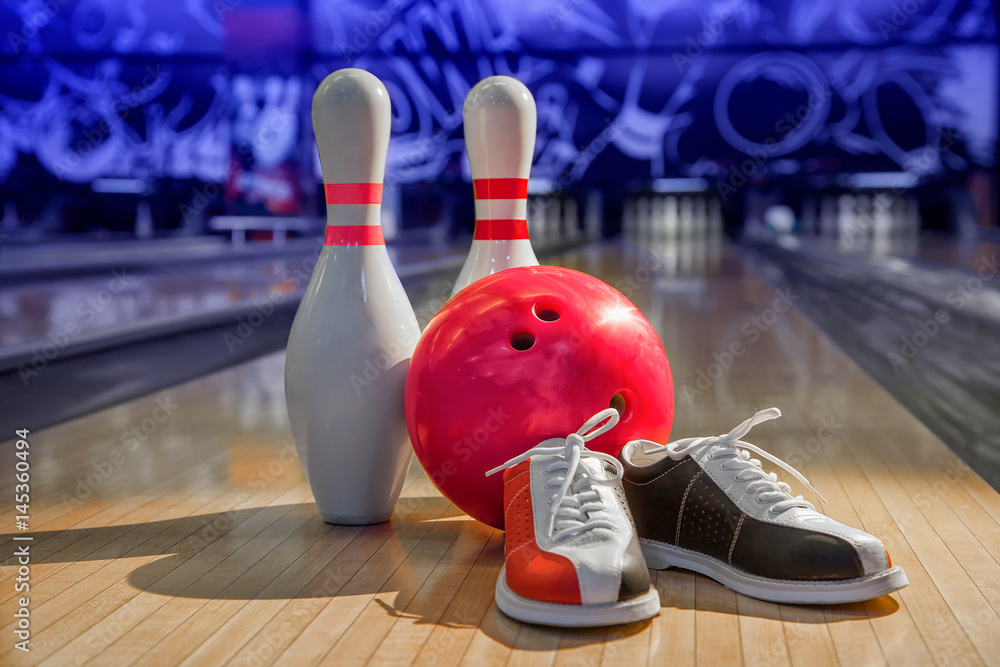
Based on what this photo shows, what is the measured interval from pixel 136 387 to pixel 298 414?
1.02m

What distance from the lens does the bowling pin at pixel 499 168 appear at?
1.47 metres

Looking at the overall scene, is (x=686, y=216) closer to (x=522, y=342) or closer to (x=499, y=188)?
(x=499, y=188)

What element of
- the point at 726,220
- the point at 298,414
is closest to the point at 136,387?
the point at 298,414

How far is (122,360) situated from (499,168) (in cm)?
104

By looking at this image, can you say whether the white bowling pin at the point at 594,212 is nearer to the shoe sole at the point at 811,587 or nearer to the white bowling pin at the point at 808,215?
the white bowling pin at the point at 808,215

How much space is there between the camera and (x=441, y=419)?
1.13 m

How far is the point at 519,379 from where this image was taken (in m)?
1.10

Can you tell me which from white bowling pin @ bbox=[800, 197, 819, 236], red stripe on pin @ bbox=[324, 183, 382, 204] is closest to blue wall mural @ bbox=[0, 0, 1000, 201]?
white bowling pin @ bbox=[800, 197, 819, 236]

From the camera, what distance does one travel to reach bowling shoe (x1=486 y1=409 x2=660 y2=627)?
2.87 feet

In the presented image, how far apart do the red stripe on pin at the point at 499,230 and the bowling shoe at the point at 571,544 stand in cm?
51

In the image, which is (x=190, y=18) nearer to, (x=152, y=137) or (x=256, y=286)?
(x=152, y=137)

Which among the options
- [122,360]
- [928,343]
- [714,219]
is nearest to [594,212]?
[714,219]

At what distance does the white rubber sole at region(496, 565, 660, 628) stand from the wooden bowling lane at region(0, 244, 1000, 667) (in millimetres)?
12

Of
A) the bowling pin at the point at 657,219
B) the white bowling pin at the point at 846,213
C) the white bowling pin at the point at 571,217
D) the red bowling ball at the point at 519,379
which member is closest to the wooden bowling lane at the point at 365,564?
the red bowling ball at the point at 519,379
